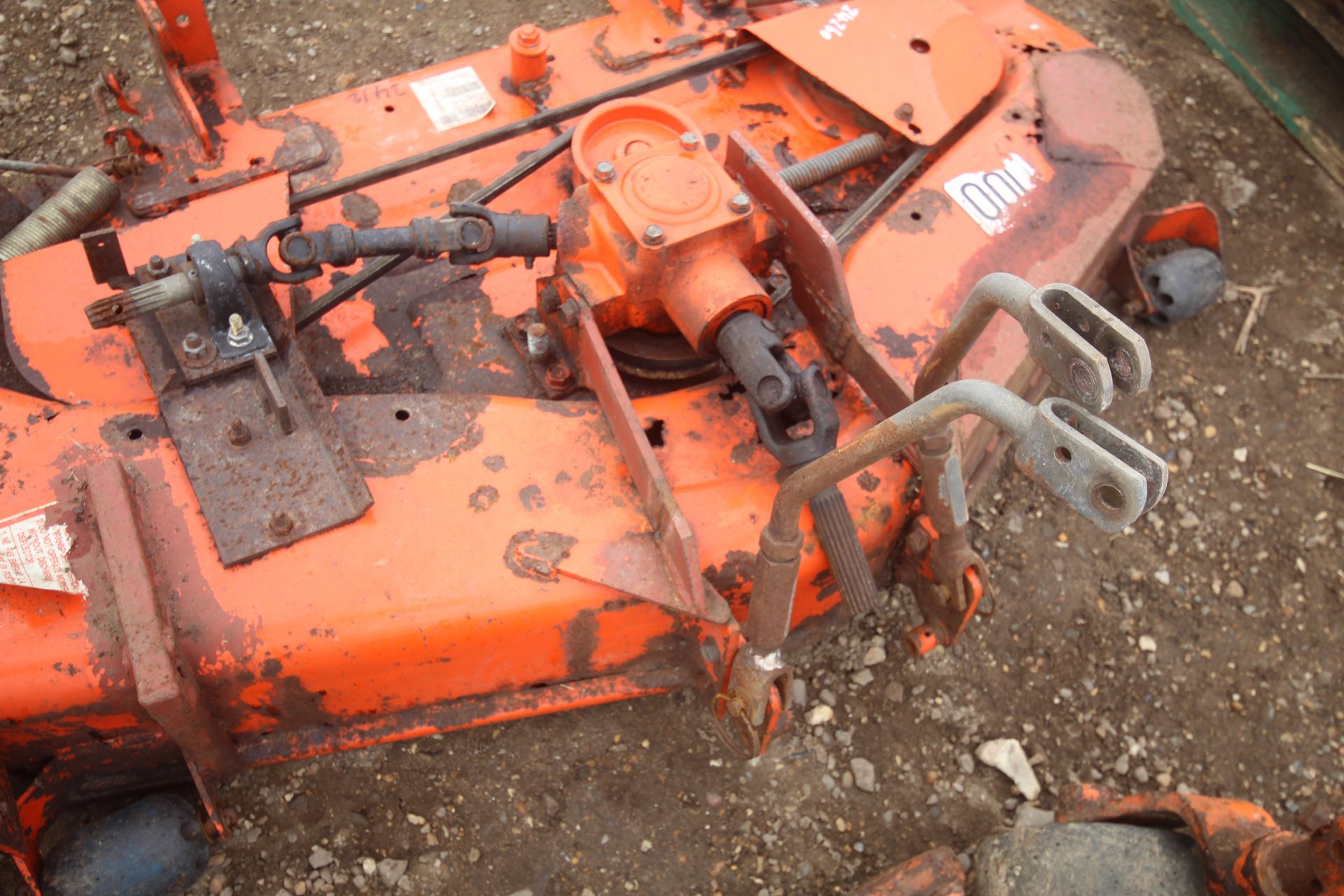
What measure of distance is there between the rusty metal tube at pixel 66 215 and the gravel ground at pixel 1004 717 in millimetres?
1315

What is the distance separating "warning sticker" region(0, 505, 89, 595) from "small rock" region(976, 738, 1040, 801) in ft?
6.62

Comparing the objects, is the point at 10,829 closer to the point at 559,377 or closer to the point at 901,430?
the point at 559,377

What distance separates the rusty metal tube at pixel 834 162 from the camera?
2.55m

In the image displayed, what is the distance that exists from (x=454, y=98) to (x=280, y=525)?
51.9 inches

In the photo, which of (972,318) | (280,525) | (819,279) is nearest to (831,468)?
(972,318)

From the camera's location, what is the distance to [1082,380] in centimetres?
136

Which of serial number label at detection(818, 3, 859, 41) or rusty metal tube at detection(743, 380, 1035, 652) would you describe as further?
serial number label at detection(818, 3, 859, 41)

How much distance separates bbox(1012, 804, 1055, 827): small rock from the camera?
250 centimetres

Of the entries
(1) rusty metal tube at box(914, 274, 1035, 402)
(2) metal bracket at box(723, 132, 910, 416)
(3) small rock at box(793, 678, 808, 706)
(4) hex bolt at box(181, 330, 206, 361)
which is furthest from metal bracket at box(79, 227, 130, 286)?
(3) small rock at box(793, 678, 808, 706)

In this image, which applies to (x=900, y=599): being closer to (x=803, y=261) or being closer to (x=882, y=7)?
(x=803, y=261)

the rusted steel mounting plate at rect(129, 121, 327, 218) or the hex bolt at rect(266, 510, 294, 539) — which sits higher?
the rusted steel mounting plate at rect(129, 121, 327, 218)

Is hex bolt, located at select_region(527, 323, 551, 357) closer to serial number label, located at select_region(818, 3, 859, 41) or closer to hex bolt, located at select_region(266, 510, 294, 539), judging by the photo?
hex bolt, located at select_region(266, 510, 294, 539)

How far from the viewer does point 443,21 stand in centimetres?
414

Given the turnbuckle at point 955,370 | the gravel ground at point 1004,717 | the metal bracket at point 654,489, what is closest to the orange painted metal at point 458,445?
the metal bracket at point 654,489
